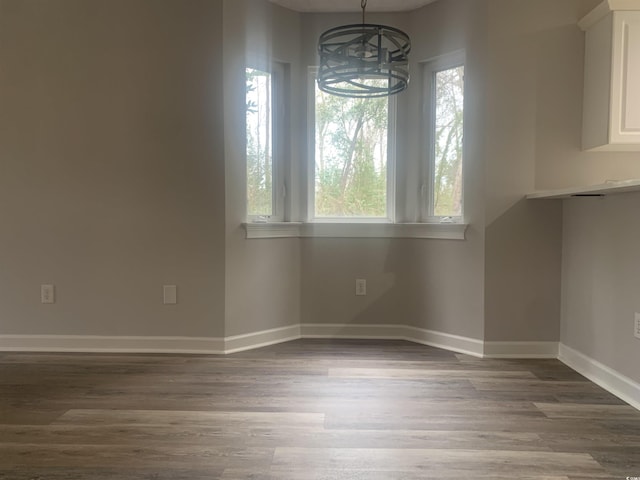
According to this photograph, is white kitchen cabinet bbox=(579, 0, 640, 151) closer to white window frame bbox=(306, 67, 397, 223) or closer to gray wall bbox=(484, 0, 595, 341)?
gray wall bbox=(484, 0, 595, 341)

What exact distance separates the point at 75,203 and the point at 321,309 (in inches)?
72.7

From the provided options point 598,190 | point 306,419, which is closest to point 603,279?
point 598,190

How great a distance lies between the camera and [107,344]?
302 centimetres

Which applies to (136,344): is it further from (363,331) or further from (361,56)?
(361,56)

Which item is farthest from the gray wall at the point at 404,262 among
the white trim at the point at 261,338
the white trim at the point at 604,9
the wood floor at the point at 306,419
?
the white trim at the point at 604,9

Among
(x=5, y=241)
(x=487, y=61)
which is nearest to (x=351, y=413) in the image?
(x=487, y=61)

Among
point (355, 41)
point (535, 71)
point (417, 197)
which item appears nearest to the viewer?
point (355, 41)

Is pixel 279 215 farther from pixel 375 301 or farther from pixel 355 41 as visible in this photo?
pixel 355 41

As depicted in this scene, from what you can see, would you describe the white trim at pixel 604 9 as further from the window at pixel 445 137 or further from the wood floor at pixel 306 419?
the wood floor at pixel 306 419

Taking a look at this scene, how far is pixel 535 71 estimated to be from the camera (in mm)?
2812

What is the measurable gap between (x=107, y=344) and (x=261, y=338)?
3.38 ft

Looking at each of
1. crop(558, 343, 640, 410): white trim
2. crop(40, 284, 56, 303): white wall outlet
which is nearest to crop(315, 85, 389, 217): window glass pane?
crop(558, 343, 640, 410): white trim

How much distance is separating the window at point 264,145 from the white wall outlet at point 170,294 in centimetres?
70

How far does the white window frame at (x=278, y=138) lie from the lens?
3.28 m
